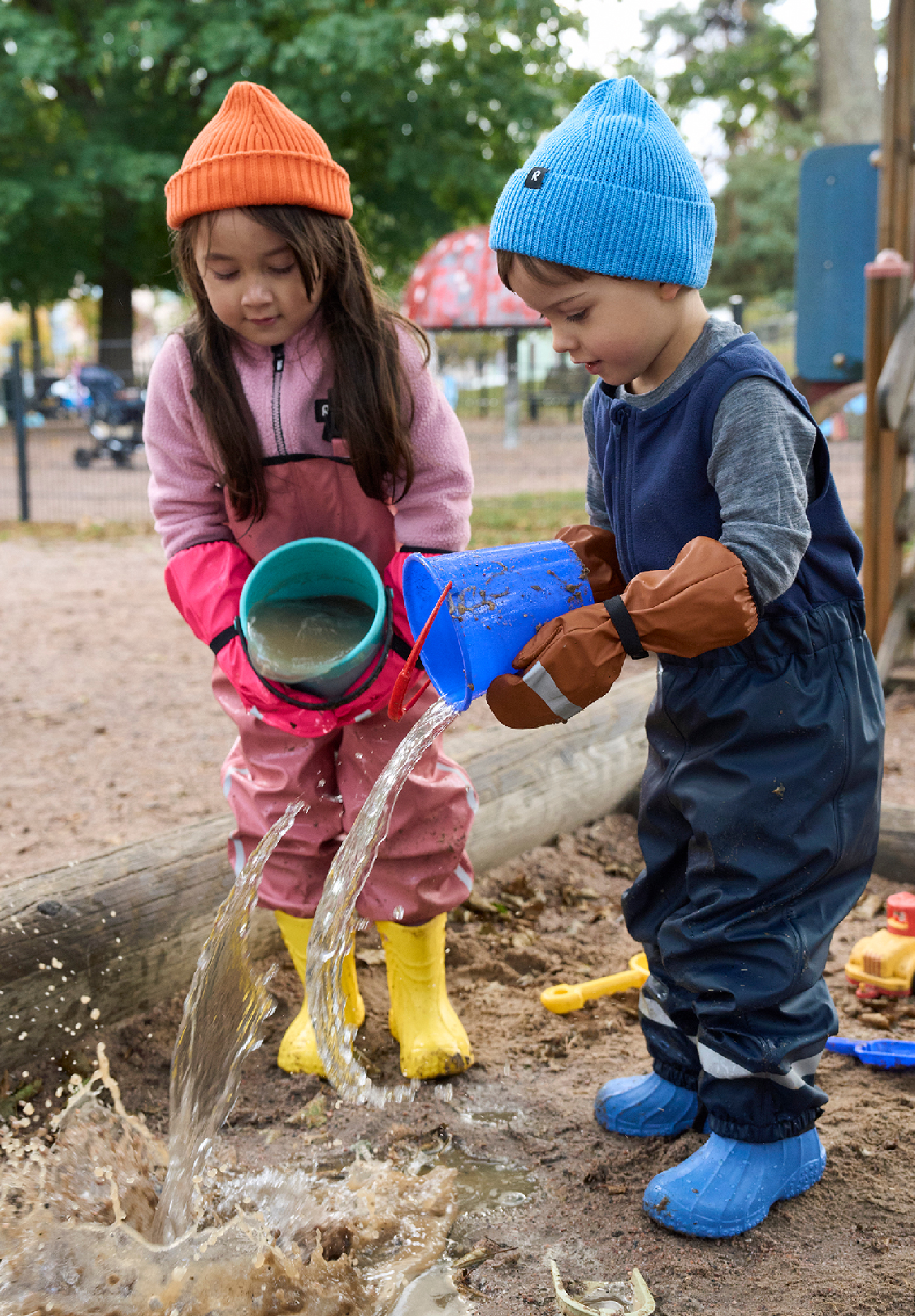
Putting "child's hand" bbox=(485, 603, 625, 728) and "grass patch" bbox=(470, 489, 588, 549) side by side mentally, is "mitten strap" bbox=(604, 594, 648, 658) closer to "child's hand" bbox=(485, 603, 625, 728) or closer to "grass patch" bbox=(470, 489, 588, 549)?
"child's hand" bbox=(485, 603, 625, 728)

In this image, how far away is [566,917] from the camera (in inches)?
120

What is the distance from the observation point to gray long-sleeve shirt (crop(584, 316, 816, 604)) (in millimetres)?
1602

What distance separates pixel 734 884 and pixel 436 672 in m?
0.52

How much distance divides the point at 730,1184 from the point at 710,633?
85 centimetres

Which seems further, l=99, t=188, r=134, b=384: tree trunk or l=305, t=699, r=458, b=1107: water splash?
l=99, t=188, r=134, b=384: tree trunk

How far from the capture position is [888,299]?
4.41 m

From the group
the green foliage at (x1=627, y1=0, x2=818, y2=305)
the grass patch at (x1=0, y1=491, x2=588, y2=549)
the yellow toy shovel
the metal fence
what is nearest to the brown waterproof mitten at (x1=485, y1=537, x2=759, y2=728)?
the yellow toy shovel

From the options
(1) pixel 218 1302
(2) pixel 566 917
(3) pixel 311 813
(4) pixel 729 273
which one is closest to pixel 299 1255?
(1) pixel 218 1302

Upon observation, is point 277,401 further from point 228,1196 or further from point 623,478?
point 228,1196

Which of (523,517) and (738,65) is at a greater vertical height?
(738,65)

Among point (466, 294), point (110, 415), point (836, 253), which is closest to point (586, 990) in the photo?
point (836, 253)

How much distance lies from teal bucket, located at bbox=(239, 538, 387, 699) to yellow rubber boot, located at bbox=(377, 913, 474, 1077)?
0.60m

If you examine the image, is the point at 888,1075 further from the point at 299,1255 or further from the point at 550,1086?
the point at 299,1255

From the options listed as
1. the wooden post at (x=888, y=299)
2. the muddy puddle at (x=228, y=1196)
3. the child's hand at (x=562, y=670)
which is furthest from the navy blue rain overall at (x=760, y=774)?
the wooden post at (x=888, y=299)
